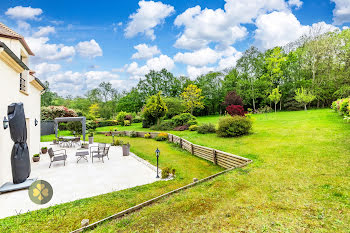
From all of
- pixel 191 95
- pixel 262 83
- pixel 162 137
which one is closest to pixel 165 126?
pixel 162 137

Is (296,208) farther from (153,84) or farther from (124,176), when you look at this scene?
(153,84)

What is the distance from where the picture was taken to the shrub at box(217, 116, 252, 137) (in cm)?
1188

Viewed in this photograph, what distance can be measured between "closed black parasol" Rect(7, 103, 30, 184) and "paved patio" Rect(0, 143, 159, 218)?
0.58 metres

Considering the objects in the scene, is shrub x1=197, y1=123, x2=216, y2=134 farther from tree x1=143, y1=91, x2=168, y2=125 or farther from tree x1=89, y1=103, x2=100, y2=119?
tree x1=89, y1=103, x2=100, y2=119

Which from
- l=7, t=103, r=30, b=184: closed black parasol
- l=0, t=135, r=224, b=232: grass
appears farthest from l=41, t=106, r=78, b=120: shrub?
l=0, t=135, r=224, b=232: grass

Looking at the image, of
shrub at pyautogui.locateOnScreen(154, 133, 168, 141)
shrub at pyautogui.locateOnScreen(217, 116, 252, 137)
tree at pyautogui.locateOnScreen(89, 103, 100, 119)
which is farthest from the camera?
tree at pyautogui.locateOnScreen(89, 103, 100, 119)

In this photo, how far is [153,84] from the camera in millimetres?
42125

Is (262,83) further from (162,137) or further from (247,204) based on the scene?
(247,204)

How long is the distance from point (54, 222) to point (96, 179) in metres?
2.82

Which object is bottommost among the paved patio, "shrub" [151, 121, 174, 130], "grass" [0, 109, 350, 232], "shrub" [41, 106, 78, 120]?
the paved patio

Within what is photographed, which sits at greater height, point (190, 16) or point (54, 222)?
point (190, 16)

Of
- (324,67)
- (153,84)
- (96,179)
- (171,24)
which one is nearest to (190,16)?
(171,24)

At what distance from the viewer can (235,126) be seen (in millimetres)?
11883

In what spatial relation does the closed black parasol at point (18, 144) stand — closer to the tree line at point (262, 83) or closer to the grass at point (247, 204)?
the grass at point (247, 204)
